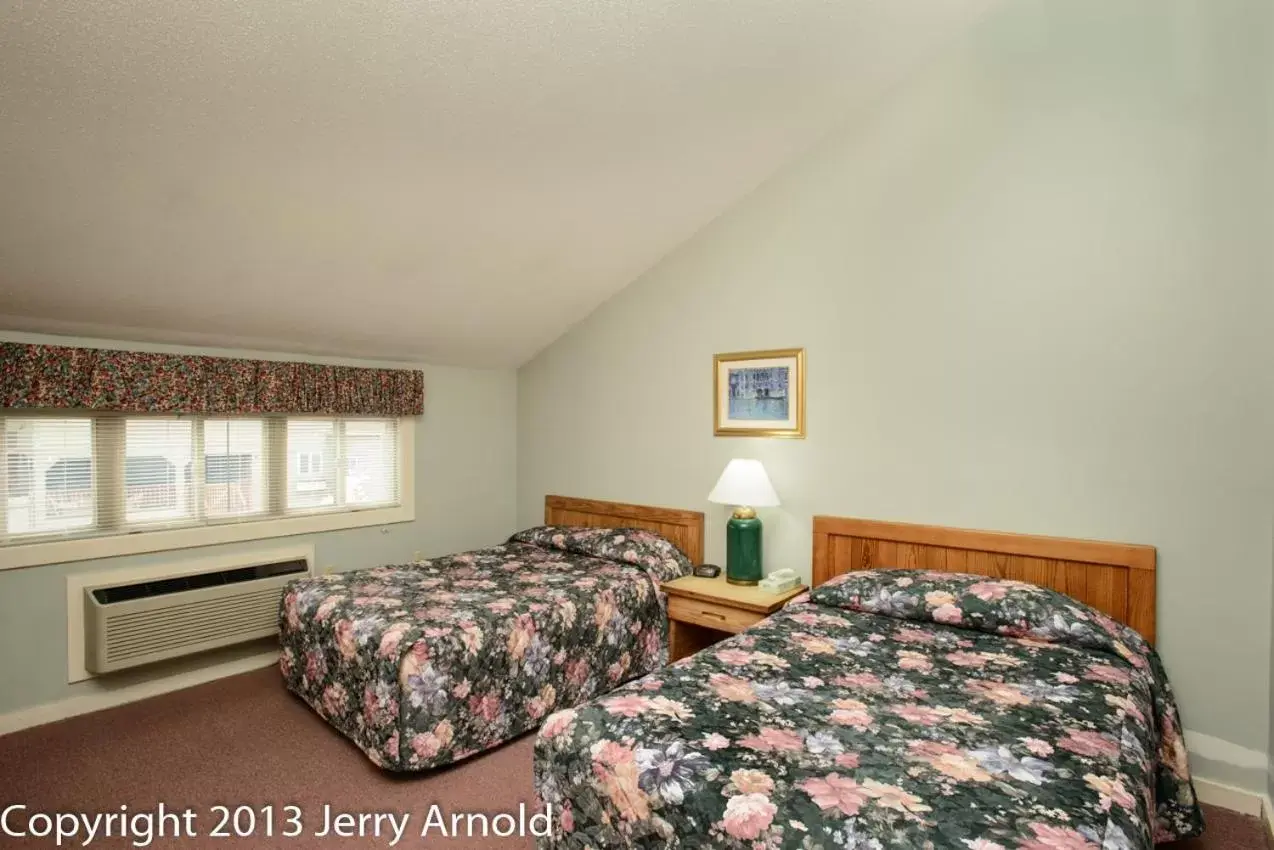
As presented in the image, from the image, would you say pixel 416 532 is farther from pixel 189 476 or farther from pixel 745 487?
pixel 745 487

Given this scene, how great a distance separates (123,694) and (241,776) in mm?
1155

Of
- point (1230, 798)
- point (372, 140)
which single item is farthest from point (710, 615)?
point (372, 140)

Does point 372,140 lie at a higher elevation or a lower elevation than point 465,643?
higher

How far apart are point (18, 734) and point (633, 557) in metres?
2.74

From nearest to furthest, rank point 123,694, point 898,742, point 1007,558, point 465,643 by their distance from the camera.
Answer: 1. point 898,742
2. point 465,643
3. point 1007,558
4. point 123,694

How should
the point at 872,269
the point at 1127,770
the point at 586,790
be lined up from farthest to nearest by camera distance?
the point at 872,269
the point at 586,790
the point at 1127,770

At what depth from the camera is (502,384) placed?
4.81 metres

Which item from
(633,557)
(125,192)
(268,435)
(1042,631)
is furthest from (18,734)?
(1042,631)

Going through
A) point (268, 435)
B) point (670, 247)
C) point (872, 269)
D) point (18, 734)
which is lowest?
point (18, 734)

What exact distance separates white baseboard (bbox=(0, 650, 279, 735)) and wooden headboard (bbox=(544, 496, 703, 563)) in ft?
5.88

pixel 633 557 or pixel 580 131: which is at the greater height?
pixel 580 131

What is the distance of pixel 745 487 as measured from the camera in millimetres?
3330

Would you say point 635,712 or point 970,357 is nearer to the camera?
point 635,712

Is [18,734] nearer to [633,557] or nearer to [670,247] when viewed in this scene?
[633,557]
